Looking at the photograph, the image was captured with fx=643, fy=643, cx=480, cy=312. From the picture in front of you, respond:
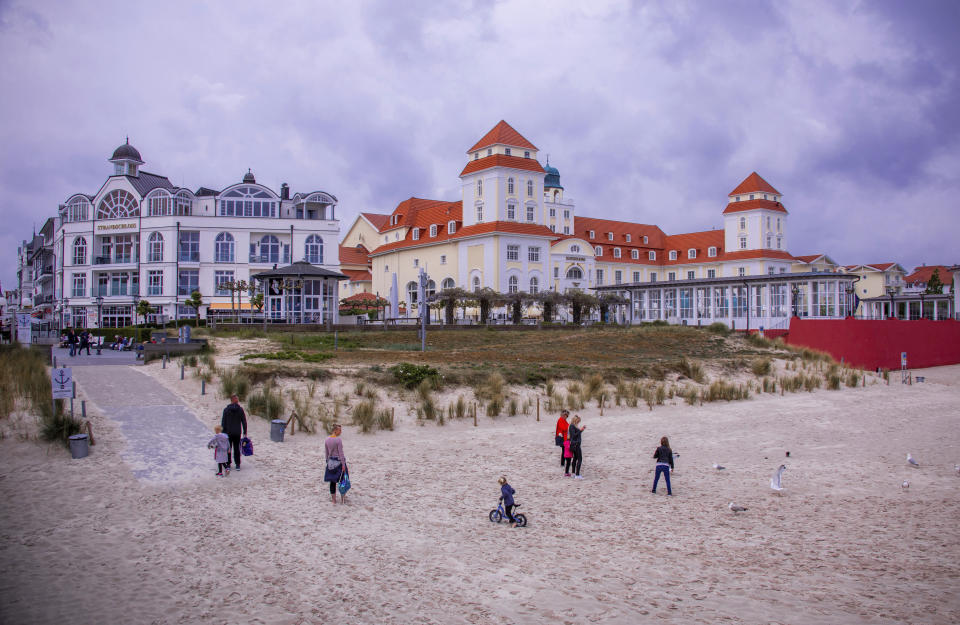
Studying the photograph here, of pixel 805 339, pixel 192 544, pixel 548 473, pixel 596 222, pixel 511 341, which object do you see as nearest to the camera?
pixel 192 544

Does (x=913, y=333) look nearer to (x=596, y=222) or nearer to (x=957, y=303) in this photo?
(x=957, y=303)

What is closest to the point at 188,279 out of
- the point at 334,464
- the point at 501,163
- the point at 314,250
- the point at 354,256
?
the point at 314,250

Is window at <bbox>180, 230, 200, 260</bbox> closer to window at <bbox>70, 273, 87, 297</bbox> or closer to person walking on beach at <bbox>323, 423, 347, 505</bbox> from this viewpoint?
window at <bbox>70, 273, 87, 297</bbox>

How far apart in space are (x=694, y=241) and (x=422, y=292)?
58593 millimetres

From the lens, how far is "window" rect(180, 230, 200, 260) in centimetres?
5169

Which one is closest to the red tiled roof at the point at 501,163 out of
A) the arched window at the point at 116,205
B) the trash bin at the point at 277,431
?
the arched window at the point at 116,205

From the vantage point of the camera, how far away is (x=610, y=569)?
8.28 metres

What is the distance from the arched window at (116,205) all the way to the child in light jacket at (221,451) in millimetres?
49751

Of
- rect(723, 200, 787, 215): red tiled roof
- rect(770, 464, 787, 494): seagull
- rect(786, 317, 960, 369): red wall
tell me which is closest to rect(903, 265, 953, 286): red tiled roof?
rect(723, 200, 787, 215): red tiled roof

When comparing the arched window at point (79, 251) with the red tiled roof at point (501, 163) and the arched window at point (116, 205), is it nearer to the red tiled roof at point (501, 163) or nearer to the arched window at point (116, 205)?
the arched window at point (116, 205)

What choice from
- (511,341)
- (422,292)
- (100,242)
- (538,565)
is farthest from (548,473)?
(100,242)

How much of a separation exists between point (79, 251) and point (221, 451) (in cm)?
5181

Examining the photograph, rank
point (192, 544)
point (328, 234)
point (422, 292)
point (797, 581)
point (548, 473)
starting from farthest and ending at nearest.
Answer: point (328, 234) < point (422, 292) < point (548, 473) < point (192, 544) < point (797, 581)

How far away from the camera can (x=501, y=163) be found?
56.6m
